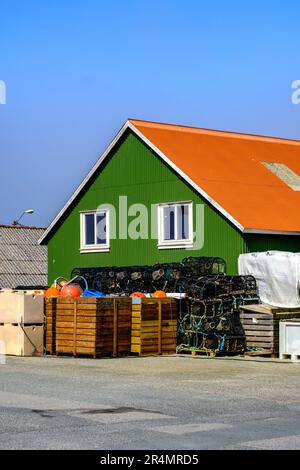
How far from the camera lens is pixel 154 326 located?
84.4ft

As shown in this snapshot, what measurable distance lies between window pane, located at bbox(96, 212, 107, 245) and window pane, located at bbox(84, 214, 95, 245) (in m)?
0.27

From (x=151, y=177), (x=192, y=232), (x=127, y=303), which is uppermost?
(x=151, y=177)

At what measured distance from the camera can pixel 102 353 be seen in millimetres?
24750

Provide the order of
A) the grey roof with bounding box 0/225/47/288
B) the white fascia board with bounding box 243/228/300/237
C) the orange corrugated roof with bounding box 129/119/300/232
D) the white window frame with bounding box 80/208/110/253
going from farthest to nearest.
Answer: the grey roof with bounding box 0/225/47/288, the white window frame with bounding box 80/208/110/253, the orange corrugated roof with bounding box 129/119/300/232, the white fascia board with bounding box 243/228/300/237

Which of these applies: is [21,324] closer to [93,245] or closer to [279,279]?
[279,279]

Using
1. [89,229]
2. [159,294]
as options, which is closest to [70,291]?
[159,294]

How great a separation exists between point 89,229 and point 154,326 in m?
11.3

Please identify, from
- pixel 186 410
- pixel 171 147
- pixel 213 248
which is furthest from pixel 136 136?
pixel 186 410

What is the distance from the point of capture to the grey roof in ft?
150

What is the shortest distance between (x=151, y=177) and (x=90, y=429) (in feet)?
73.5

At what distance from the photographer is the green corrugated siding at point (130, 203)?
3135 centimetres

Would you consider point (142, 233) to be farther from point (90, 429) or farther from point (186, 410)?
point (90, 429)

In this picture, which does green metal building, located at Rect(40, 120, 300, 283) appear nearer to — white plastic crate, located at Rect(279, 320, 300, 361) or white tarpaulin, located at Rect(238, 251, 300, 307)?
white tarpaulin, located at Rect(238, 251, 300, 307)

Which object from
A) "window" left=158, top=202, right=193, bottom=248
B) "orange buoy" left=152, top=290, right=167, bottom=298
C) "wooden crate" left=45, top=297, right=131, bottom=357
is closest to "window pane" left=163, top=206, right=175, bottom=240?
"window" left=158, top=202, right=193, bottom=248
